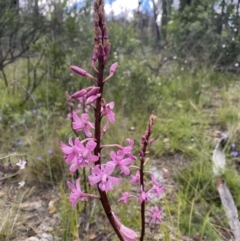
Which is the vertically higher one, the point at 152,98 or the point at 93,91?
the point at 93,91

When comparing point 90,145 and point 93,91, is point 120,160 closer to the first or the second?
point 90,145

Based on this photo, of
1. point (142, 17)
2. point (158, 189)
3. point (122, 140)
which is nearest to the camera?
point (158, 189)

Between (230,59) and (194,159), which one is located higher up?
(230,59)

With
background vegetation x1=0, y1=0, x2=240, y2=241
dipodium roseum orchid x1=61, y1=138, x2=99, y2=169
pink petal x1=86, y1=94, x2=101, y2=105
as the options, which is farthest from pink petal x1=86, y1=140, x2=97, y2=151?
background vegetation x1=0, y1=0, x2=240, y2=241

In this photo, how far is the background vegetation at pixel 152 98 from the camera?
248 centimetres

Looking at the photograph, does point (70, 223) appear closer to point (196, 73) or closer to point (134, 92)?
point (134, 92)

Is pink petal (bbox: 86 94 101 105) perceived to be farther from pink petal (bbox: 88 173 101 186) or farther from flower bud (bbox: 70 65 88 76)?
pink petal (bbox: 88 173 101 186)

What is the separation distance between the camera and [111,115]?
1.07 meters

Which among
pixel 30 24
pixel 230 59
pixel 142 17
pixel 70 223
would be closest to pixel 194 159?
pixel 70 223

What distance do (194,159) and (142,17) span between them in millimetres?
7327

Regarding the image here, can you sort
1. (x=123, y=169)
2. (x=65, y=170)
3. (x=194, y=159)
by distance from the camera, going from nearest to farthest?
(x=123, y=169) → (x=65, y=170) → (x=194, y=159)

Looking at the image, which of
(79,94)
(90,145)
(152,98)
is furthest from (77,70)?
(152,98)

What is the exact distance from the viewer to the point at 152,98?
4.48 metres

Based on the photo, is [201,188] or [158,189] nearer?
[158,189]
